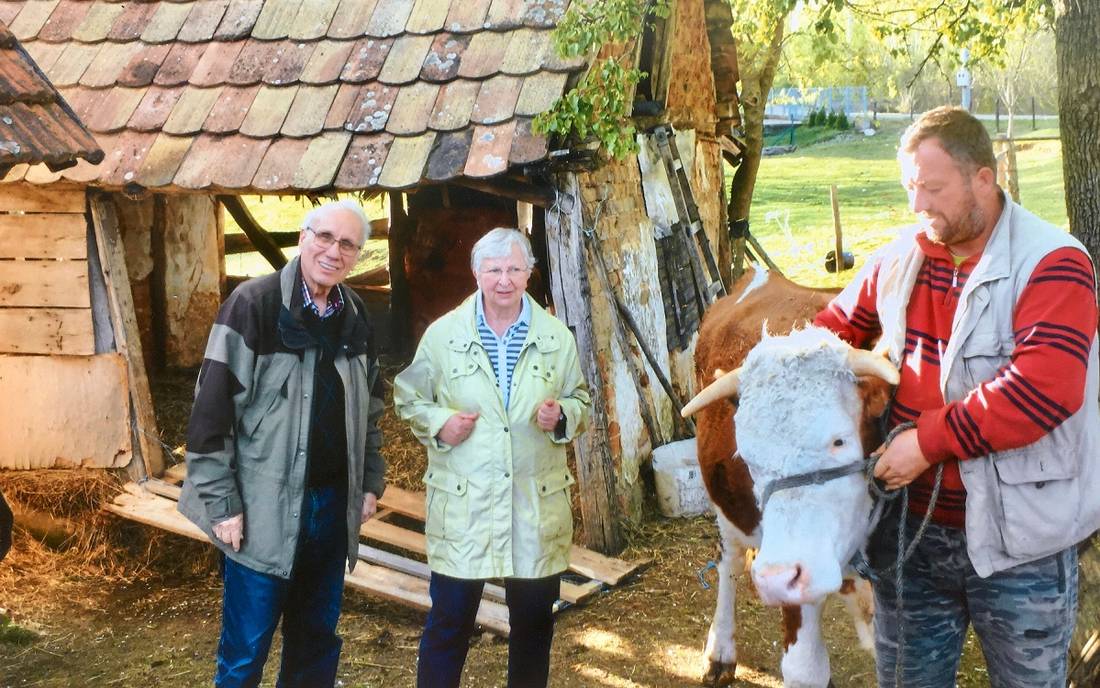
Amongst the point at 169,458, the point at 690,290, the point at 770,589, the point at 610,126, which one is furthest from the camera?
the point at 690,290

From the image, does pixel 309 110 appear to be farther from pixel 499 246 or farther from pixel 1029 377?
pixel 1029 377

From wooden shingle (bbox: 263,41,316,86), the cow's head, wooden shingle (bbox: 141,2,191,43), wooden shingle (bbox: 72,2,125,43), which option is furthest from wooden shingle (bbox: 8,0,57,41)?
the cow's head

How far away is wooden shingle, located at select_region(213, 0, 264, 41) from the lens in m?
6.55

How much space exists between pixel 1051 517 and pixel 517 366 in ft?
5.93

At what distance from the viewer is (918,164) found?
8.16 ft

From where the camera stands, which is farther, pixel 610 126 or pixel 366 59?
pixel 366 59

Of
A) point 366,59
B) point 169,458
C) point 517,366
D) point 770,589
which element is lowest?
point 169,458

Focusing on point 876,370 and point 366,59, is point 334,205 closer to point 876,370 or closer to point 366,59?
point 876,370

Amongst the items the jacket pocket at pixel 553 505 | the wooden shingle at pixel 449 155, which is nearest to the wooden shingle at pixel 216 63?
the wooden shingle at pixel 449 155

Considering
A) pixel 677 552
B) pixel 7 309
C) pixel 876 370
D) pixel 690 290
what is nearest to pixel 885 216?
pixel 690 290

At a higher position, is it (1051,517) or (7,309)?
(7,309)

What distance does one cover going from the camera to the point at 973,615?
2.64 meters

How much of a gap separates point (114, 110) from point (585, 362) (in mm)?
3362

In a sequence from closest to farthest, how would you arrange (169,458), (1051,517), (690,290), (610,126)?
(1051,517)
(610,126)
(169,458)
(690,290)
